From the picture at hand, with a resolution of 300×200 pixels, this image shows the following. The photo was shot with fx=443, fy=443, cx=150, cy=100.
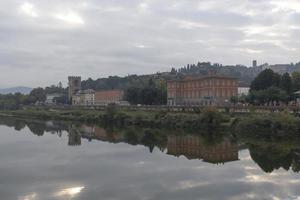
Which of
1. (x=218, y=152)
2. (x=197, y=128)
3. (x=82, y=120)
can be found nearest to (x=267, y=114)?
(x=197, y=128)

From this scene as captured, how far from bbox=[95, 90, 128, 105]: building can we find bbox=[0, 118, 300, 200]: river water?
74.8 m

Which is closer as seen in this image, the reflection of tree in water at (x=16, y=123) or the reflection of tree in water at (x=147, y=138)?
the reflection of tree in water at (x=147, y=138)

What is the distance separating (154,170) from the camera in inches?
948

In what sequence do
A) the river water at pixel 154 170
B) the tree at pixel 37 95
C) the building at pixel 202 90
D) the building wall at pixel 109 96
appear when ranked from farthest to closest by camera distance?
1. the tree at pixel 37 95
2. the building wall at pixel 109 96
3. the building at pixel 202 90
4. the river water at pixel 154 170

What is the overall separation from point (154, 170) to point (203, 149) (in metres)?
9.46

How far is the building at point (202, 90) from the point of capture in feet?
240

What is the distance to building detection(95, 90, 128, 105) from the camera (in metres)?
114

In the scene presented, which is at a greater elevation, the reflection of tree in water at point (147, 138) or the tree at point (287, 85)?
the tree at point (287, 85)

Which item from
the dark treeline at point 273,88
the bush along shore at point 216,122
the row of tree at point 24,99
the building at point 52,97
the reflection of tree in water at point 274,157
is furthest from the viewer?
the building at point 52,97

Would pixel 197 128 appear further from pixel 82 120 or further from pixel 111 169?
pixel 82 120

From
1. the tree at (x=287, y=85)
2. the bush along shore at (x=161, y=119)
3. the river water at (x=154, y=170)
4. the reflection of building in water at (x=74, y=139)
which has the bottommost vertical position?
the reflection of building in water at (x=74, y=139)

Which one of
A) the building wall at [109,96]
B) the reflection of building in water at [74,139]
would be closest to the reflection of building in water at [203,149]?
the reflection of building in water at [74,139]

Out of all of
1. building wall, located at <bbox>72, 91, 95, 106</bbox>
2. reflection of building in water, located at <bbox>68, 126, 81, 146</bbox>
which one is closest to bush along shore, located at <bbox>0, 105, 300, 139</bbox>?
reflection of building in water, located at <bbox>68, 126, 81, 146</bbox>

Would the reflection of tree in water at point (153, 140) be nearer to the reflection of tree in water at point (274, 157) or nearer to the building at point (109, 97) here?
the reflection of tree in water at point (274, 157)
